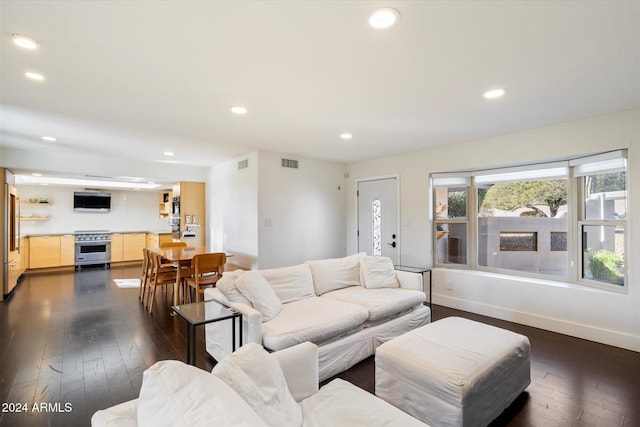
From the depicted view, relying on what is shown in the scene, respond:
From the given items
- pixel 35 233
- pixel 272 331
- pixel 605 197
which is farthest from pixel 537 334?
pixel 35 233

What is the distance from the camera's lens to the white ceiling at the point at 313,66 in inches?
67.3

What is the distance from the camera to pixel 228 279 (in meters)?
2.84

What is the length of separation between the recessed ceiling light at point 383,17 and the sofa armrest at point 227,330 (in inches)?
85.2

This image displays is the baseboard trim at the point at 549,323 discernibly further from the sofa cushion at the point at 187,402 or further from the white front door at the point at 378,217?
the sofa cushion at the point at 187,402

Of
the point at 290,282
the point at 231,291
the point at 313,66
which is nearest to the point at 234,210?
the point at 290,282

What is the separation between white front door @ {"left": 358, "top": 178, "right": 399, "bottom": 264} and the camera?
5.50 m

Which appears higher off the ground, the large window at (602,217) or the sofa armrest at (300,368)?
the large window at (602,217)

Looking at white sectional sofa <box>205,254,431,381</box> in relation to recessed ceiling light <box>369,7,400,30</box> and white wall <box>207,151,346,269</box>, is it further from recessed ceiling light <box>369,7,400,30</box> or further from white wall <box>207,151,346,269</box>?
recessed ceiling light <box>369,7,400,30</box>

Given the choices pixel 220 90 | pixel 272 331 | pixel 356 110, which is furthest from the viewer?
pixel 356 110

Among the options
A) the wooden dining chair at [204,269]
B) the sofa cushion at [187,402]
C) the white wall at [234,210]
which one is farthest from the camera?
the white wall at [234,210]

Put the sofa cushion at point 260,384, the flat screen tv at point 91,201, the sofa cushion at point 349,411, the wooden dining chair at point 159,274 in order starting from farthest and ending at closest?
the flat screen tv at point 91,201 < the wooden dining chair at point 159,274 < the sofa cushion at point 349,411 < the sofa cushion at point 260,384

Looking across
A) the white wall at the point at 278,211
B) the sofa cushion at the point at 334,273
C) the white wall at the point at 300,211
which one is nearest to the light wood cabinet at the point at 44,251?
the white wall at the point at 278,211

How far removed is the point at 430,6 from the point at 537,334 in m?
3.80

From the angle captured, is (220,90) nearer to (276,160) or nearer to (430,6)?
(430,6)
